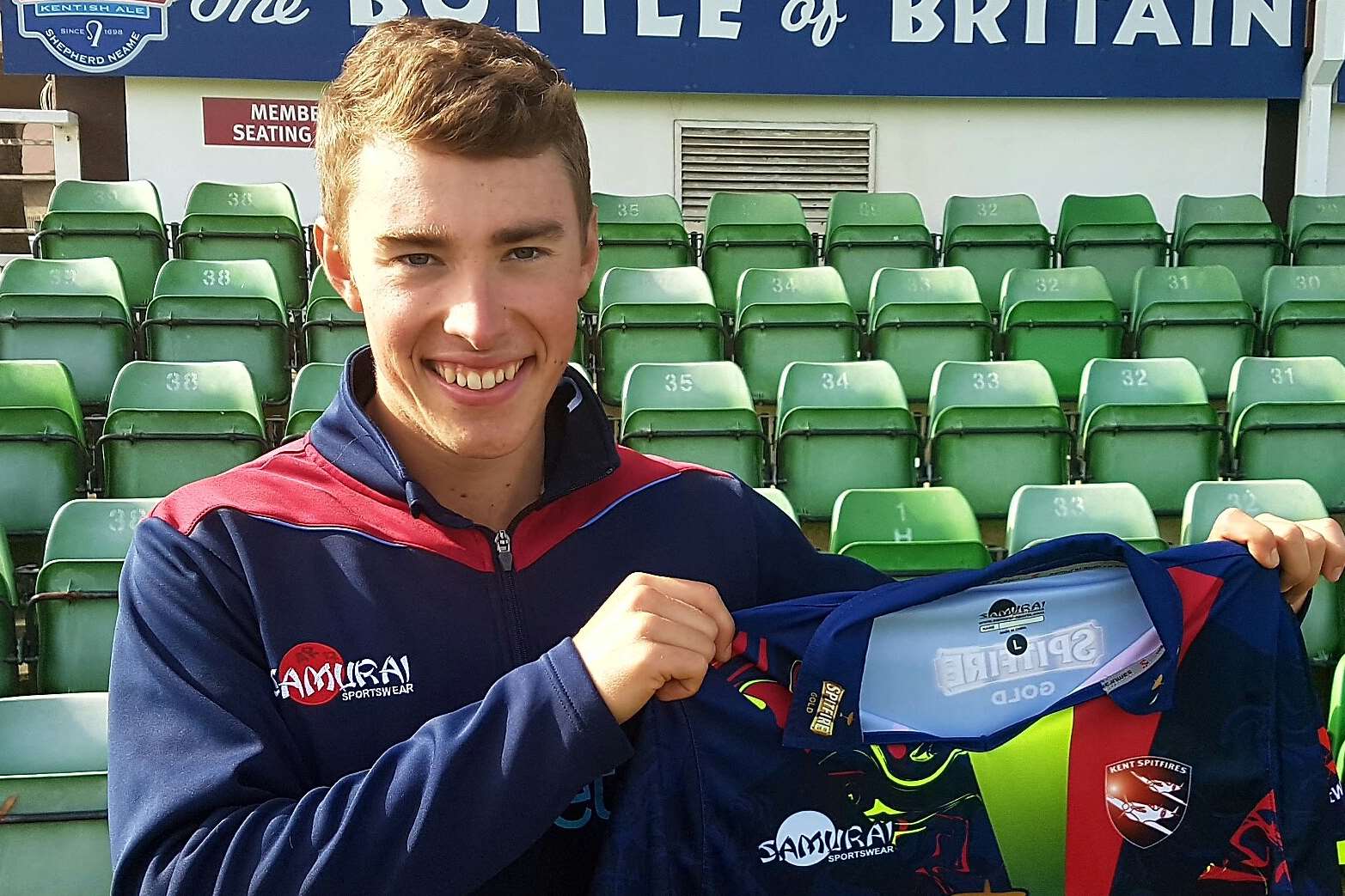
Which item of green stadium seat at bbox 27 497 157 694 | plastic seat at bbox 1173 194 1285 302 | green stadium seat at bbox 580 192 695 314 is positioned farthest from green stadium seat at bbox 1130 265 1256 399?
green stadium seat at bbox 27 497 157 694

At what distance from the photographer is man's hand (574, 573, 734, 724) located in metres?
1.10

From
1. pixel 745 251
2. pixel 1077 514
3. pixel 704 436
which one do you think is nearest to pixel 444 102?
pixel 1077 514

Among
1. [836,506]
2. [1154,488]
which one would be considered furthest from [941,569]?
[1154,488]

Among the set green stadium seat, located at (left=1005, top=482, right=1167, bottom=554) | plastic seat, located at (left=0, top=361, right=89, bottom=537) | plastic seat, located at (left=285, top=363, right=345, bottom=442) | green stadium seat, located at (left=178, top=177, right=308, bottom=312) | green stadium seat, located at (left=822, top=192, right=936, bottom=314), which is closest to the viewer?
green stadium seat, located at (left=1005, top=482, right=1167, bottom=554)

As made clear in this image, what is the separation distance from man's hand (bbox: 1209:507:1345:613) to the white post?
7.72 m

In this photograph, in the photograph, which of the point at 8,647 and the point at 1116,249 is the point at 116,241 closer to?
the point at 8,647

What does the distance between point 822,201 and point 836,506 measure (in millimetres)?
4909

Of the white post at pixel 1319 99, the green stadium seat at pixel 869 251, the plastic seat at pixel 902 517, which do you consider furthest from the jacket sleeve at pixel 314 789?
the white post at pixel 1319 99

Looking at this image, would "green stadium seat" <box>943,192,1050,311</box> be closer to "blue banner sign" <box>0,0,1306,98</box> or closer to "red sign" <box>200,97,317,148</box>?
"blue banner sign" <box>0,0,1306,98</box>

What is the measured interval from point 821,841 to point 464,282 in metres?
0.74

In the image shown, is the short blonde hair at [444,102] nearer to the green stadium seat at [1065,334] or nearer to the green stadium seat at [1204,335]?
the green stadium seat at [1065,334]

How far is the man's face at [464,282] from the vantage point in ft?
3.87

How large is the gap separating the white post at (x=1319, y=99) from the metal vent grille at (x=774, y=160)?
9.27ft

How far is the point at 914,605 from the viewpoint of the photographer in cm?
150
